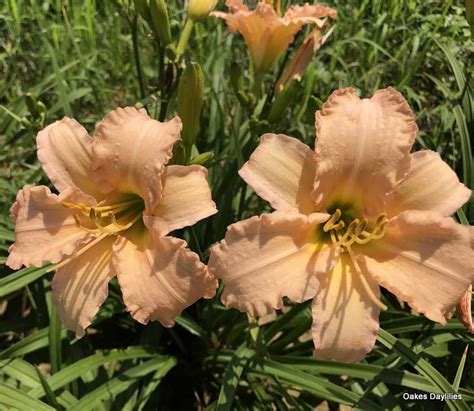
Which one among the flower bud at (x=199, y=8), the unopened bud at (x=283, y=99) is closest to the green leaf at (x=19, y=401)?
the unopened bud at (x=283, y=99)

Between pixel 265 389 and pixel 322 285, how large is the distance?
0.72 metres

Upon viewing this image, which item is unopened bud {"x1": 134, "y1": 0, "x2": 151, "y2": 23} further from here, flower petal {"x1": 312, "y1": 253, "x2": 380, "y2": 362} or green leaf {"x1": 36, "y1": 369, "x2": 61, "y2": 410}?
green leaf {"x1": 36, "y1": 369, "x2": 61, "y2": 410}

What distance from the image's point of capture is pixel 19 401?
3.70ft

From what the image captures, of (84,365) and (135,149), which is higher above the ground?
(135,149)

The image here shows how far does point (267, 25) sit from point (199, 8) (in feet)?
0.62

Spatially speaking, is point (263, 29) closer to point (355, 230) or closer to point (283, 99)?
point (283, 99)

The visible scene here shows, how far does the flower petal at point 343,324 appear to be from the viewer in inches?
35.4

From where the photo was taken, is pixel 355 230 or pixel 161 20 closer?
pixel 355 230

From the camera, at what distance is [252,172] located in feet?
2.95

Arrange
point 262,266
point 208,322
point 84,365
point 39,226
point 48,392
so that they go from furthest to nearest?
point 208,322 → point 84,365 → point 48,392 → point 39,226 → point 262,266

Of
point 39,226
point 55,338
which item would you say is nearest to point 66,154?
point 39,226

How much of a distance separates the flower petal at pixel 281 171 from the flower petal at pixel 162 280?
19 centimetres

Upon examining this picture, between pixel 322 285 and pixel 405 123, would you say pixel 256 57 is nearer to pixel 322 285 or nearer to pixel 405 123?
pixel 405 123

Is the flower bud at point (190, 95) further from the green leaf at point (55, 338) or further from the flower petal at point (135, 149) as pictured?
the green leaf at point (55, 338)
